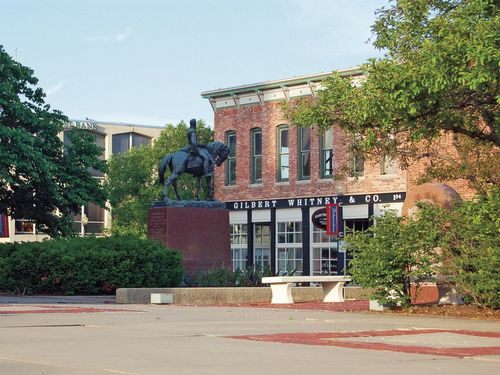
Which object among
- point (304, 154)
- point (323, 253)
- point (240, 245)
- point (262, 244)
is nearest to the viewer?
point (323, 253)

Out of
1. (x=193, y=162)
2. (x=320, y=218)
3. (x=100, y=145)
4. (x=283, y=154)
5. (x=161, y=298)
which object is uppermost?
(x=100, y=145)

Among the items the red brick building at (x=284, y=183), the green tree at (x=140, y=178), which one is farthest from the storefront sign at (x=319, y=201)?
the green tree at (x=140, y=178)

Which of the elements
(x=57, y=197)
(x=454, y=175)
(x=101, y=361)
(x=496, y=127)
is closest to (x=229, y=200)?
(x=57, y=197)

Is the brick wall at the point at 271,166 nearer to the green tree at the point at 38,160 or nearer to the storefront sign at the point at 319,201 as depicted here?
the storefront sign at the point at 319,201

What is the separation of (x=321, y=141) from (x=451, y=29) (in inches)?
1449

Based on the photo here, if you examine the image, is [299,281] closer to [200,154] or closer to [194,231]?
[194,231]

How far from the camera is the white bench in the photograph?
28578mm

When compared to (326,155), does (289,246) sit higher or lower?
lower

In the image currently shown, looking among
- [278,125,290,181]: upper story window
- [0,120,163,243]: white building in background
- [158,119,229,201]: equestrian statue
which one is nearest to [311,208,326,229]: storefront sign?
[278,125,290,181]: upper story window

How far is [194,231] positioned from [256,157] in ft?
79.4

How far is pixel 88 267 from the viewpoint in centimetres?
3238

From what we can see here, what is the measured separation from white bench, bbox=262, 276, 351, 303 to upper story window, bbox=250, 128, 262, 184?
29180 millimetres

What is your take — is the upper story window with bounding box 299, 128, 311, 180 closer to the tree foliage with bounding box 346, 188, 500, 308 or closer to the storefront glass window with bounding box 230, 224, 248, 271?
the storefront glass window with bounding box 230, 224, 248, 271

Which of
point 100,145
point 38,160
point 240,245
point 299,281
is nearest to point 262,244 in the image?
point 240,245
